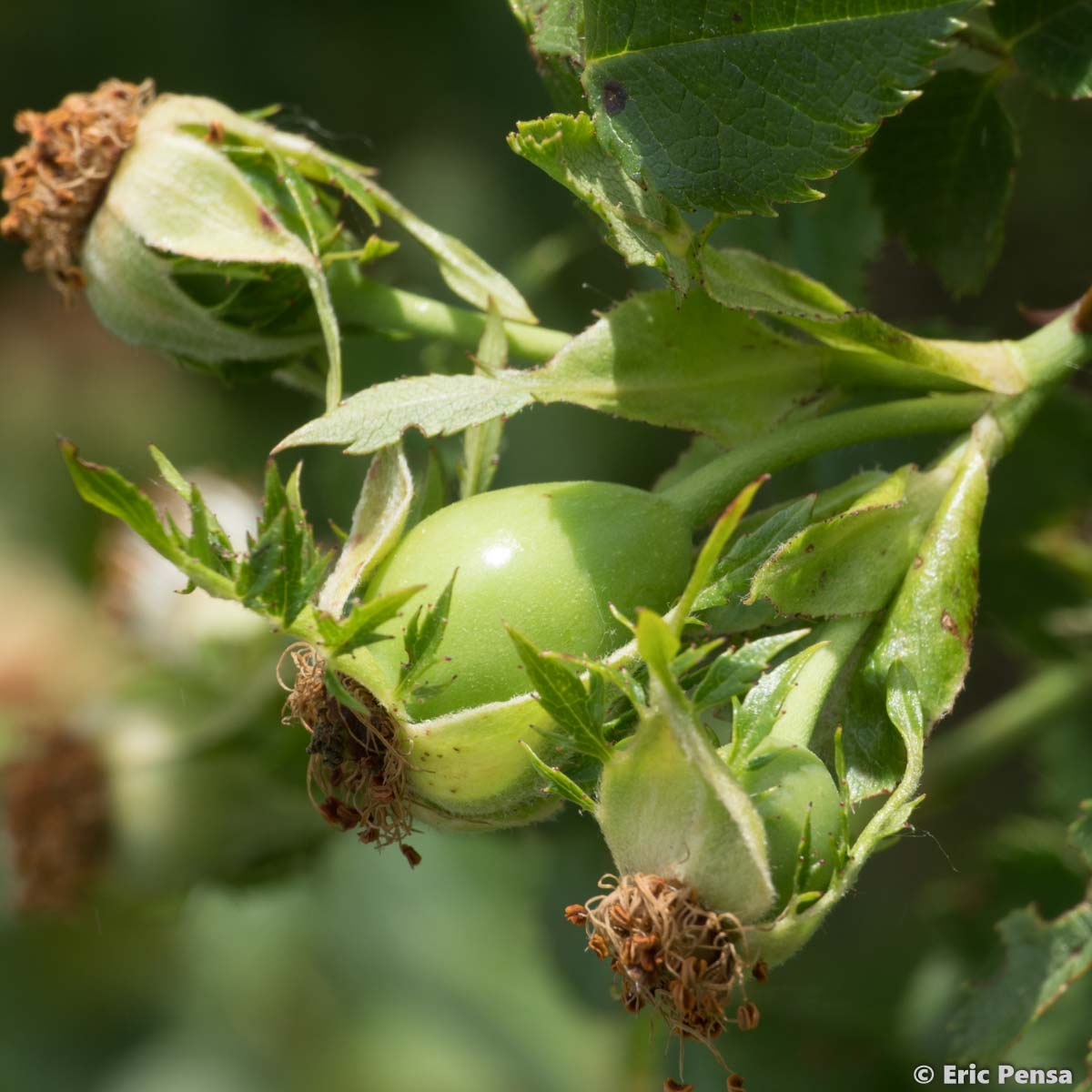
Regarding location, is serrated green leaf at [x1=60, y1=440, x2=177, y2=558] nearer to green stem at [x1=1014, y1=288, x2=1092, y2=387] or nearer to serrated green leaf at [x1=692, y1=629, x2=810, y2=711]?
serrated green leaf at [x1=692, y1=629, x2=810, y2=711]

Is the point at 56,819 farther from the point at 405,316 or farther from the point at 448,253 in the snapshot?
the point at 448,253

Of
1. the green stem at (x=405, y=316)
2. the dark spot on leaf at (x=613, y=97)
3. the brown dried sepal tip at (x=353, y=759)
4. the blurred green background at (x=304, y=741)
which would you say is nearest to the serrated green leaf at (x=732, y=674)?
the brown dried sepal tip at (x=353, y=759)

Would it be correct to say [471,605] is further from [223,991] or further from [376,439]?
[223,991]

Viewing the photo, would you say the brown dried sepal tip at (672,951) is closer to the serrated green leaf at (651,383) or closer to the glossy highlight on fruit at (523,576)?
the glossy highlight on fruit at (523,576)

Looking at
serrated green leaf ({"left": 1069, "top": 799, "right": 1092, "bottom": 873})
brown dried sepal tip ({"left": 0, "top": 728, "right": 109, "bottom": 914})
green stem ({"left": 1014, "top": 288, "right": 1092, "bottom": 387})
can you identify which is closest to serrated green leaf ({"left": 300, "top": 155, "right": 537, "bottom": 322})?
green stem ({"left": 1014, "top": 288, "right": 1092, "bottom": 387})

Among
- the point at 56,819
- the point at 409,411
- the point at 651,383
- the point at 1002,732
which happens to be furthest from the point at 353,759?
the point at 1002,732

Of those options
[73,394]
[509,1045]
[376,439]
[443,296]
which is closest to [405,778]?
[376,439]

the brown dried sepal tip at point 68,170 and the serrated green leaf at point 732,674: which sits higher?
the brown dried sepal tip at point 68,170
